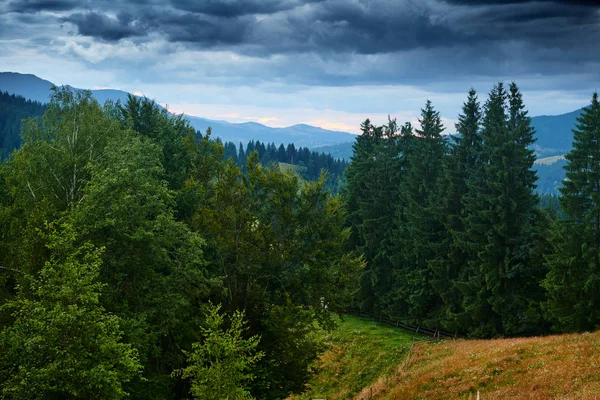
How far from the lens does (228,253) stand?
30.2m

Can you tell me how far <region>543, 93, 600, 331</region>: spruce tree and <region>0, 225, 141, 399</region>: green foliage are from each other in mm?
30527

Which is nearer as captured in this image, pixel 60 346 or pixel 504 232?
pixel 60 346

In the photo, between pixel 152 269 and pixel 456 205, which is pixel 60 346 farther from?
pixel 456 205

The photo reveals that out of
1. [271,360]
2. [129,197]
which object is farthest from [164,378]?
[129,197]

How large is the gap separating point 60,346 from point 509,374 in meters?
19.5

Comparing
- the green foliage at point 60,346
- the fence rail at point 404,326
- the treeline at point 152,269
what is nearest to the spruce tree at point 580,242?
the fence rail at point 404,326

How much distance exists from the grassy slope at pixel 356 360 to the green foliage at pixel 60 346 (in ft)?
58.8

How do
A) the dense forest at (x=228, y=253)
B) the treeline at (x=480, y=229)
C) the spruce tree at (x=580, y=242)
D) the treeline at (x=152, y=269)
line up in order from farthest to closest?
the treeline at (x=480, y=229) < the spruce tree at (x=580, y=242) < the dense forest at (x=228, y=253) < the treeline at (x=152, y=269)

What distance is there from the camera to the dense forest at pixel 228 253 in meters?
19.1

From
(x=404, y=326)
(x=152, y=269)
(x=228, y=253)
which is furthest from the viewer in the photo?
(x=404, y=326)

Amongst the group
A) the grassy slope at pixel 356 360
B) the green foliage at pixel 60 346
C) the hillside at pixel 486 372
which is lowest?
the grassy slope at pixel 356 360

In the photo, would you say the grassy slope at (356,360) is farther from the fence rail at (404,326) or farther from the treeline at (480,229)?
the treeline at (480,229)

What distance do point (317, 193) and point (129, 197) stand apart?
11.2 metres

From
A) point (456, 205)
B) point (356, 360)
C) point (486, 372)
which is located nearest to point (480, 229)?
point (456, 205)
